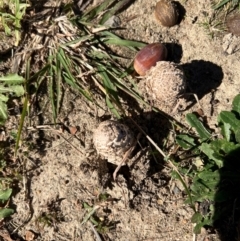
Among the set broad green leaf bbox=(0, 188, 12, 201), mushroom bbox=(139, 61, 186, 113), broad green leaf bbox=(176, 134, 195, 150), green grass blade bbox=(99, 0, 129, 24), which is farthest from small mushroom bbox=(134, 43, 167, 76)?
broad green leaf bbox=(0, 188, 12, 201)

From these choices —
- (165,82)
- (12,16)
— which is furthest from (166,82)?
(12,16)

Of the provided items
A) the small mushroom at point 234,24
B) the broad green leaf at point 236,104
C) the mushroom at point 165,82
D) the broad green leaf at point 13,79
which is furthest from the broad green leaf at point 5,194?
the small mushroom at point 234,24

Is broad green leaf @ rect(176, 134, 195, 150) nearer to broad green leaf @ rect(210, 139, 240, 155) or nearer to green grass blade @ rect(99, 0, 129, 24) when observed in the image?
broad green leaf @ rect(210, 139, 240, 155)

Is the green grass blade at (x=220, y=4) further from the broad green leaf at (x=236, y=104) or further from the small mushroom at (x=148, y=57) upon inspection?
the broad green leaf at (x=236, y=104)

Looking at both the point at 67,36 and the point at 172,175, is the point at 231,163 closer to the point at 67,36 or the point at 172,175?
the point at 172,175

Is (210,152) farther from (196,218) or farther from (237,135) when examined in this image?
(196,218)

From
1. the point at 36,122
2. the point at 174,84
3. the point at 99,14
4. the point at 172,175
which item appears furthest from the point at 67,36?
the point at 172,175
